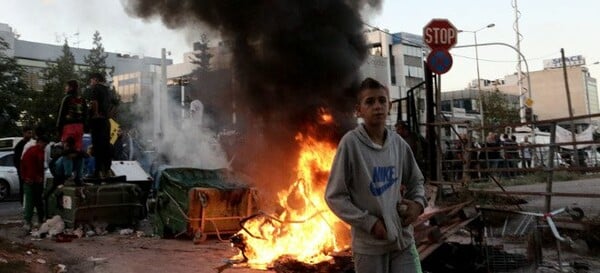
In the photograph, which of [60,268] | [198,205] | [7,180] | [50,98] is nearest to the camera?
[60,268]

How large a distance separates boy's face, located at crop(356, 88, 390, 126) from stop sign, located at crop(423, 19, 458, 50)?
5.73 meters

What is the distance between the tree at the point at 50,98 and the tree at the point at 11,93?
102 cm

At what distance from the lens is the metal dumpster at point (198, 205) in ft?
23.8

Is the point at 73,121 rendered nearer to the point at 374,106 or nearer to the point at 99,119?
the point at 99,119

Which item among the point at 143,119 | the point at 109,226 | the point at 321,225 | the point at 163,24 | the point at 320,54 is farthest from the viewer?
the point at 143,119

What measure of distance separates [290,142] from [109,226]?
367 cm

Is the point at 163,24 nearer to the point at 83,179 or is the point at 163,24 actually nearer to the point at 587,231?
the point at 83,179

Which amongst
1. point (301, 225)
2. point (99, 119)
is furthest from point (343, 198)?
point (99, 119)

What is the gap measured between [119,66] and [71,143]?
1268 inches

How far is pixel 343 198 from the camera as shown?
256 centimetres

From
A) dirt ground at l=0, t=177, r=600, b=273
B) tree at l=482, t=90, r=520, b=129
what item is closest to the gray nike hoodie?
dirt ground at l=0, t=177, r=600, b=273

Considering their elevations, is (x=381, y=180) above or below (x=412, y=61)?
below

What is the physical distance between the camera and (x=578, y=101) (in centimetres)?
7744

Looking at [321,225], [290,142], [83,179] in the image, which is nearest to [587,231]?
[321,225]
